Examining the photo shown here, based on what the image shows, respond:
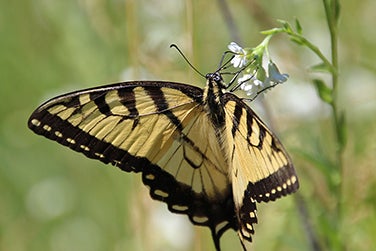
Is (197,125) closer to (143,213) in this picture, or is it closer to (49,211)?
(143,213)

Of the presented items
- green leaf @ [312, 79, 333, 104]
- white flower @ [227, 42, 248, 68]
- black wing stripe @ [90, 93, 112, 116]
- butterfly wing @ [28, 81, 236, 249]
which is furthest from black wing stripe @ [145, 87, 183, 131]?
green leaf @ [312, 79, 333, 104]

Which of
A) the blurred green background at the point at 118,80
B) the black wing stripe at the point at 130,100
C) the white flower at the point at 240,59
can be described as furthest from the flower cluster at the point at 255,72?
the blurred green background at the point at 118,80

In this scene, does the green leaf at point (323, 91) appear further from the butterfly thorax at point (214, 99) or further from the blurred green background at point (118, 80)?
the blurred green background at point (118, 80)

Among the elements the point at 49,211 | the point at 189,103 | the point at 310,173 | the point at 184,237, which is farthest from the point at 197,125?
the point at 49,211

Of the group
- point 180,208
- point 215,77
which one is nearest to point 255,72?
point 215,77

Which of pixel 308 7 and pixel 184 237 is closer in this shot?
pixel 184 237

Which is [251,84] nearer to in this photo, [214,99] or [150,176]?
[214,99]

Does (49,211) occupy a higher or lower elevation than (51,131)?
higher

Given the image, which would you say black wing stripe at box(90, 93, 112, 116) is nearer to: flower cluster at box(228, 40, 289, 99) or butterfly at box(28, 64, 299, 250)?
butterfly at box(28, 64, 299, 250)
